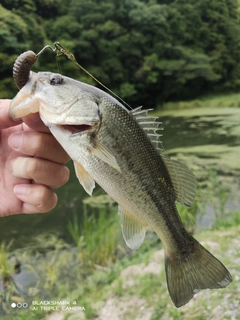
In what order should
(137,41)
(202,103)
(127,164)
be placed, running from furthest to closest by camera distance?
(202,103), (137,41), (127,164)

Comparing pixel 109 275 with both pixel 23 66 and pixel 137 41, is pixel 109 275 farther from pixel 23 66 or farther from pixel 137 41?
pixel 137 41

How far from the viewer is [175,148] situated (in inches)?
487

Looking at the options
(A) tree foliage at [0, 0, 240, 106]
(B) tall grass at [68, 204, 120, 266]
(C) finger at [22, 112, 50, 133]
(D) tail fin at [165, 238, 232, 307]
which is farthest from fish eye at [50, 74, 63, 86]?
(A) tree foliage at [0, 0, 240, 106]

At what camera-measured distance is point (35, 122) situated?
1568mm

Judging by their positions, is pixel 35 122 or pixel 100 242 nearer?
pixel 35 122

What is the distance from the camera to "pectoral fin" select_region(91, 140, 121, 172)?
4.42 feet

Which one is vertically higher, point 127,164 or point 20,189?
point 127,164

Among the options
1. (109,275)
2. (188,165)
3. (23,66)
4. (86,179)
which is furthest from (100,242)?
(188,165)

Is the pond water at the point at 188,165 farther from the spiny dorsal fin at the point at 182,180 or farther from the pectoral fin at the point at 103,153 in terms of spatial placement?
the pectoral fin at the point at 103,153

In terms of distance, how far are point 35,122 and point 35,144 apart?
0.31ft

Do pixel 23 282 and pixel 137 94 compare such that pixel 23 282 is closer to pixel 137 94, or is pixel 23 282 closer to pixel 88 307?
pixel 88 307

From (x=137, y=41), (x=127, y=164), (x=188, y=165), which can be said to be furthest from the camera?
(x=137, y=41)

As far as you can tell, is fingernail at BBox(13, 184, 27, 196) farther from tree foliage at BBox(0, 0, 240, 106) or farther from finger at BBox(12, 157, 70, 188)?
tree foliage at BBox(0, 0, 240, 106)

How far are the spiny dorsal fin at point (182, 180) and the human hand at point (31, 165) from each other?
50 centimetres
